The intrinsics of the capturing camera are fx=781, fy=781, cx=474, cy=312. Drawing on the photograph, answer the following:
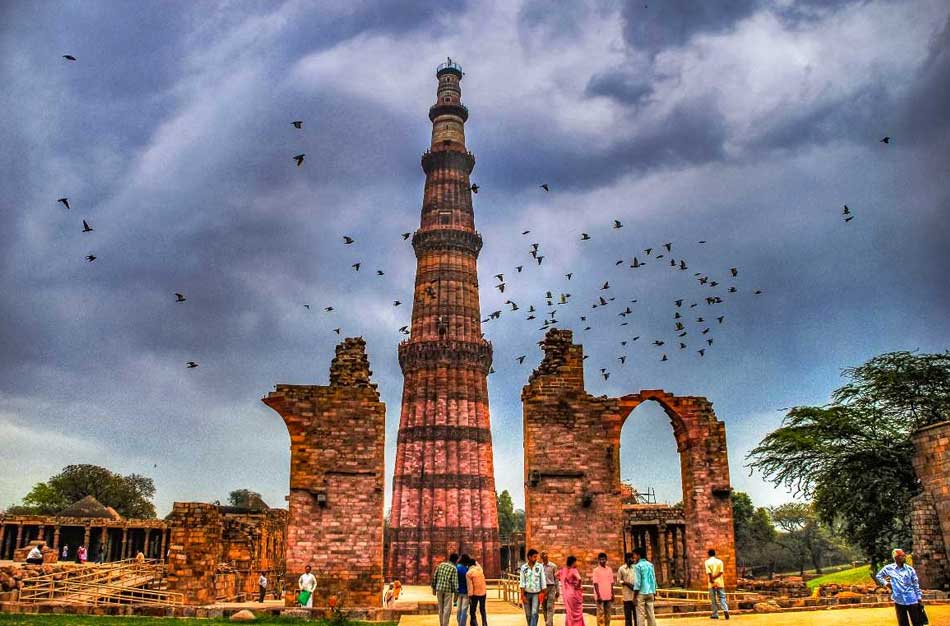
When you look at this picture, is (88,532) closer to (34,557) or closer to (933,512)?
(34,557)

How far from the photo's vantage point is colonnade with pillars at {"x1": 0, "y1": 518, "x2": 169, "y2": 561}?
128 ft

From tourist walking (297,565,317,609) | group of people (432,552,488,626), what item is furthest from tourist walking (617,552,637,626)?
tourist walking (297,565,317,609)

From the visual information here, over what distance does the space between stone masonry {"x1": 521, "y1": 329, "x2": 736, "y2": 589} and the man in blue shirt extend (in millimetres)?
5532

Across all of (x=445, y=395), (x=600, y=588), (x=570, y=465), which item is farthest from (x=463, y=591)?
(x=445, y=395)

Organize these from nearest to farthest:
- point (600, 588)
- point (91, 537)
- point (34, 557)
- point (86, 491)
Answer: point (600, 588)
point (34, 557)
point (91, 537)
point (86, 491)

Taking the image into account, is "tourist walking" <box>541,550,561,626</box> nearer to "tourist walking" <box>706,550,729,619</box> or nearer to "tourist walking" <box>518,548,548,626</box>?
"tourist walking" <box>518,548,548,626</box>

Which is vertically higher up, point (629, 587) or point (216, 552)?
point (216, 552)

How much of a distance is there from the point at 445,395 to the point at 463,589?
27281mm

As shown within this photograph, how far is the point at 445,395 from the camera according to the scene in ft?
125

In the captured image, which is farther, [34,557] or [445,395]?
[445,395]

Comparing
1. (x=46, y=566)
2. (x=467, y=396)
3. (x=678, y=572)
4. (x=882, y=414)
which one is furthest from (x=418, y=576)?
(x=882, y=414)

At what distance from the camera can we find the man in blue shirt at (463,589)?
10.8 metres

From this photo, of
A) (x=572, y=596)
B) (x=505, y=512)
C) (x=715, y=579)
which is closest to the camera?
(x=572, y=596)

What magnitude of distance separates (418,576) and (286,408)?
2122 cm
